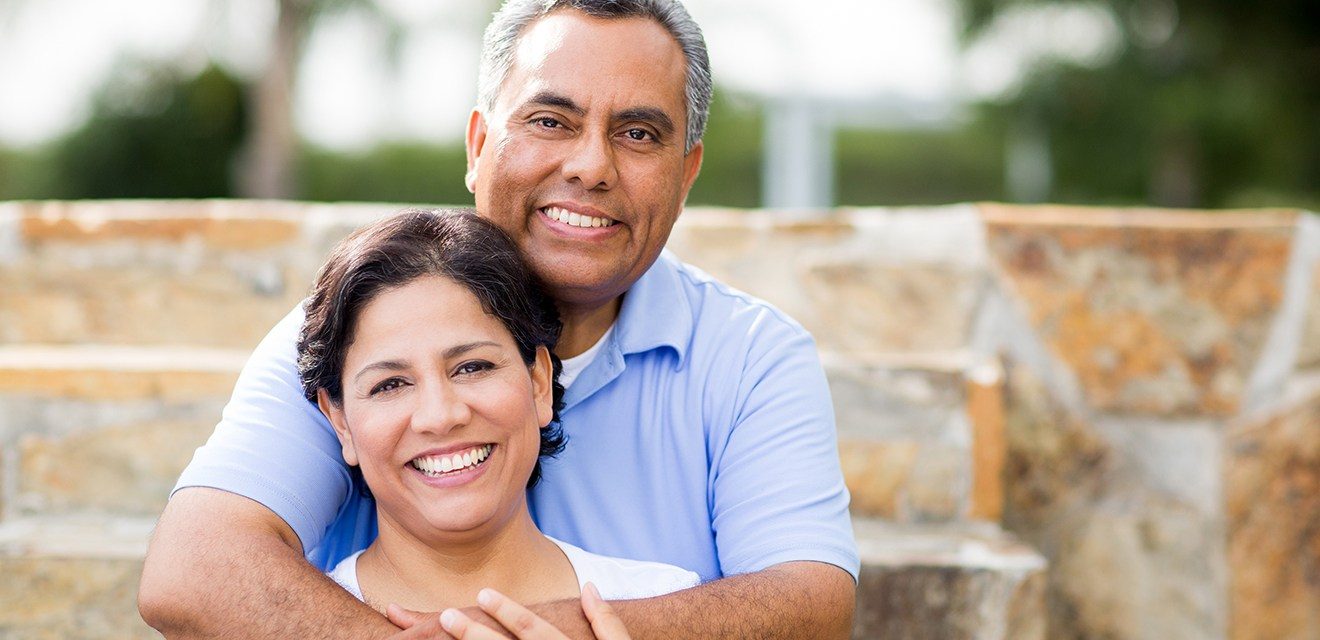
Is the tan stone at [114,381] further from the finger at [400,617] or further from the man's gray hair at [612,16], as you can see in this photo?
the finger at [400,617]

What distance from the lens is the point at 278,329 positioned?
1.92 m

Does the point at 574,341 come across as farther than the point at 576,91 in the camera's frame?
Yes

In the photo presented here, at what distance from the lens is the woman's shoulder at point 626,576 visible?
5.79ft

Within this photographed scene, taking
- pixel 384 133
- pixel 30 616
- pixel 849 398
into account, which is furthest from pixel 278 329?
pixel 384 133

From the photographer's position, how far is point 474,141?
84.9 inches

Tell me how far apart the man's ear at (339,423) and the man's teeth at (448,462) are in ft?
0.40

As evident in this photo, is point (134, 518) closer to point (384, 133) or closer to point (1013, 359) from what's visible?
point (1013, 359)

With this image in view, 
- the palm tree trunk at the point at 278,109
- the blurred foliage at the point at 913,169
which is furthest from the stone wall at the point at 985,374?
the blurred foliage at the point at 913,169

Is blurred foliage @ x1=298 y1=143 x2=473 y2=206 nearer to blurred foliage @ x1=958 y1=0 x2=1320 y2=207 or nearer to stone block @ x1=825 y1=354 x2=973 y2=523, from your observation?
blurred foliage @ x1=958 y1=0 x2=1320 y2=207

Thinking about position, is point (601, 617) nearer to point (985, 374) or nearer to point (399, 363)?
point (399, 363)

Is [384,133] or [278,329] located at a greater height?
[278,329]

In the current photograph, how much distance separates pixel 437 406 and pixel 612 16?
2.40 feet

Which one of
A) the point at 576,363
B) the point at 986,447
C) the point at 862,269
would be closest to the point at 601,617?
the point at 576,363

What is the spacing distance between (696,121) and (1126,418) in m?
1.32
